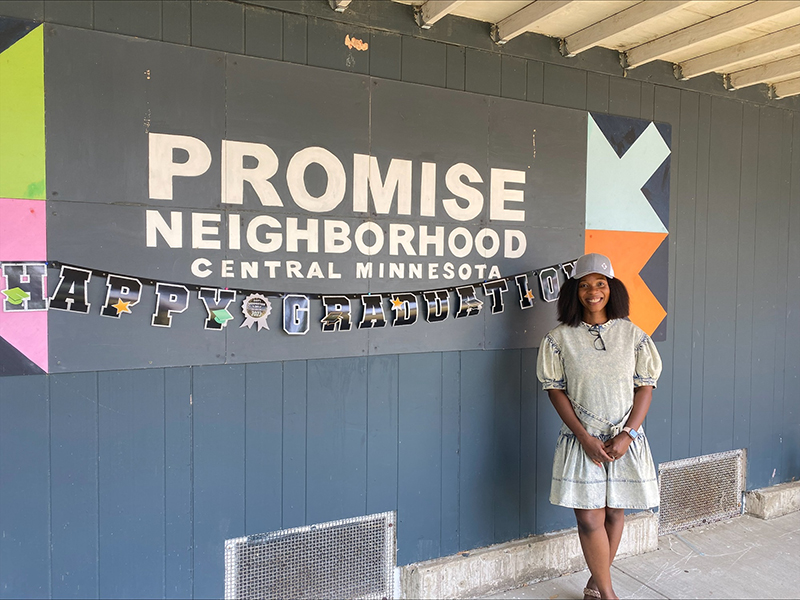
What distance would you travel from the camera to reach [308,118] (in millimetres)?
2562

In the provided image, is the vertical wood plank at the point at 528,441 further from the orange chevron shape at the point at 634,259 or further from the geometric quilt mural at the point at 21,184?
the geometric quilt mural at the point at 21,184

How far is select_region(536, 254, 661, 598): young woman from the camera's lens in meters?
2.68

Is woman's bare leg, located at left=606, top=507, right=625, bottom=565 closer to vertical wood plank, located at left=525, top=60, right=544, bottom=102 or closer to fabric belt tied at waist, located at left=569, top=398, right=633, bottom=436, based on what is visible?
fabric belt tied at waist, located at left=569, top=398, right=633, bottom=436

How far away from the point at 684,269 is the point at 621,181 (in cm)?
72

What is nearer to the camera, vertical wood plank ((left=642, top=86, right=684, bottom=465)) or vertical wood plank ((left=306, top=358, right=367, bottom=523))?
vertical wood plank ((left=306, top=358, right=367, bottom=523))

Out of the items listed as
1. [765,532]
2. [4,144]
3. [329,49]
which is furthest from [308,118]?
[765,532]

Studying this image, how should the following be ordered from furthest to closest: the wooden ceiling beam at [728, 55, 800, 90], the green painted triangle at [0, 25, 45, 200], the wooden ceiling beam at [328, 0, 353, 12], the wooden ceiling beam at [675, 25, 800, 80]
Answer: the wooden ceiling beam at [728, 55, 800, 90], the wooden ceiling beam at [675, 25, 800, 80], the wooden ceiling beam at [328, 0, 353, 12], the green painted triangle at [0, 25, 45, 200]

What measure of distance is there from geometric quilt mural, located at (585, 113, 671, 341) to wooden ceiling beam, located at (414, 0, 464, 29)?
1064 mm

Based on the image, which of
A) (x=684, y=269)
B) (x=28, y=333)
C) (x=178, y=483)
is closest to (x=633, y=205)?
(x=684, y=269)

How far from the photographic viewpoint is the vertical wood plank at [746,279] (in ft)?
12.5

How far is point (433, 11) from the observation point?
2.62 m

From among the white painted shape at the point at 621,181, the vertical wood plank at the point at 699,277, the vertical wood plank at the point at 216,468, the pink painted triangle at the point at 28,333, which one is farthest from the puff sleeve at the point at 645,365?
the pink painted triangle at the point at 28,333

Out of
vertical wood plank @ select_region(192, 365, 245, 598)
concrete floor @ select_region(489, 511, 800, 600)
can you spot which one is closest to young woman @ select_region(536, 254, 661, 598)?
concrete floor @ select_region(489, 511, 800, 600)

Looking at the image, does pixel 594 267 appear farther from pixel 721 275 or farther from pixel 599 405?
pixel 721 275
